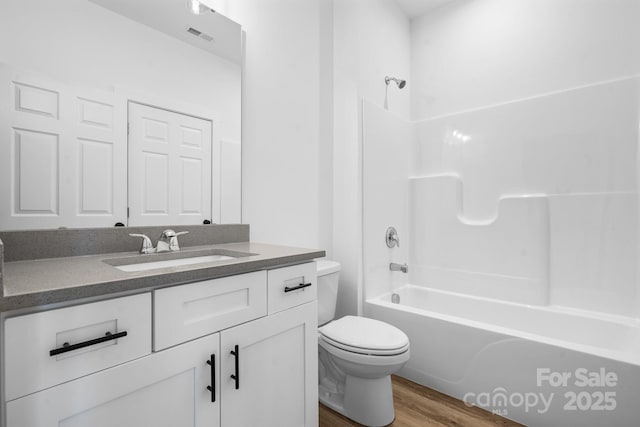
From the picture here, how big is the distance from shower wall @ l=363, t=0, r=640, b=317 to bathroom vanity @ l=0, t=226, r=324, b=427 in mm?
1106

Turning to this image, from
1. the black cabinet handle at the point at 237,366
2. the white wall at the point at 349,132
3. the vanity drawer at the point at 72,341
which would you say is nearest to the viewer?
the vanity drawer at the point at 72,341

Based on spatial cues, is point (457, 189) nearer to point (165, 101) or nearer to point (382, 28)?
point (382, 28)

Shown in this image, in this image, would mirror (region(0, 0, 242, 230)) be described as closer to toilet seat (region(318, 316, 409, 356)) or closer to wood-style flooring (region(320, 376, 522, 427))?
toilet seat (region(318, 316, 409, 356))

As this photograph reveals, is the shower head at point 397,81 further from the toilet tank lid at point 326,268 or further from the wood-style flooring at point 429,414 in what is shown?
the wood-style flooring at point 429,414

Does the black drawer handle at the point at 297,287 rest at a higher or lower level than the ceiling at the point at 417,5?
lower

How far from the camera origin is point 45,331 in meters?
0.65

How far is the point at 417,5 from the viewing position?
→ 2.70m

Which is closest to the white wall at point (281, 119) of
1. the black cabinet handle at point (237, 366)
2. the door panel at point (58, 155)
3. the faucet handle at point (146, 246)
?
the faucet handle at point (146, 246)

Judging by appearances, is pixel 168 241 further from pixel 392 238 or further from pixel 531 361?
pixel 531 361

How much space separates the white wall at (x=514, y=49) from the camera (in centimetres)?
201

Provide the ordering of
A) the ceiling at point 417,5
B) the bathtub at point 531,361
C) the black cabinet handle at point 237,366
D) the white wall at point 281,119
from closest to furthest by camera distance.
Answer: the black cabinet handle at point 237,366
the bathtub at point 531,361
the white wall at point 281,119
the ceiling at point 417,5

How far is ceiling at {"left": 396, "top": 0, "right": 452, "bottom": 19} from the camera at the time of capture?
2656 mm

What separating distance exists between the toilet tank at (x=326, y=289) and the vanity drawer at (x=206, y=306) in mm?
700

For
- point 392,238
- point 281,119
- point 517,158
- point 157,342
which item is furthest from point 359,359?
point 517,158
